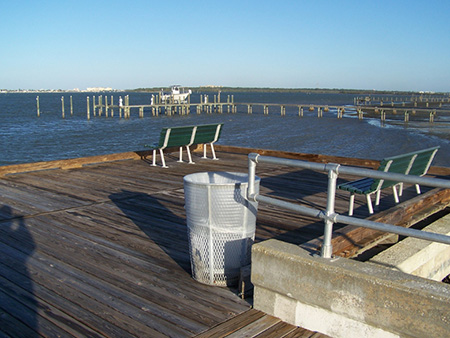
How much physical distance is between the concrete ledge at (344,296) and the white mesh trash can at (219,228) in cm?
41

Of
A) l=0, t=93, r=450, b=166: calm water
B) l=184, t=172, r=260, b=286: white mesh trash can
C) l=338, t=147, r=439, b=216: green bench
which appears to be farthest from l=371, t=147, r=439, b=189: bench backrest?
l=0, t=93, r=450, b=166: calm water

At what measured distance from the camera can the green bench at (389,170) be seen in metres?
5.83

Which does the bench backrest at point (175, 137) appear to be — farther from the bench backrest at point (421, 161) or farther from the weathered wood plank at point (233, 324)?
the weathered wood plank at point (233, 324)

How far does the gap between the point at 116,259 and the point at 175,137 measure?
19.0 feet

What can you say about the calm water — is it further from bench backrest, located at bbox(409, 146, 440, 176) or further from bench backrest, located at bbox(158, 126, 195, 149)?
bench backrest, located at bbox(409, 146, 440, 176)

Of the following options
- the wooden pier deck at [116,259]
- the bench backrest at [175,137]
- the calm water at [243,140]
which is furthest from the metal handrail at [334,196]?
the calm water at [243,140]

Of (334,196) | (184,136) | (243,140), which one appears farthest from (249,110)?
(334,196)

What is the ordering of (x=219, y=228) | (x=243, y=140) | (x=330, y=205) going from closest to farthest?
(x=330, y=205) → (x=219, y=228) → (x=243, y=140)

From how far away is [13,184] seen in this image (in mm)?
7777

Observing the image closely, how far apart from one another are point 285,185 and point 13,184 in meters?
4.52

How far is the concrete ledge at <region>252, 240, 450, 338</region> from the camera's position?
102 inches

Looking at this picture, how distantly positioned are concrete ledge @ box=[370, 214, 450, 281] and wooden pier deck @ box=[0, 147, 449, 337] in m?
0.29

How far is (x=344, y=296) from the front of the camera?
2889 mm

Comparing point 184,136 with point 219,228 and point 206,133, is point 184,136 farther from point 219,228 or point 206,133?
point 219,228
